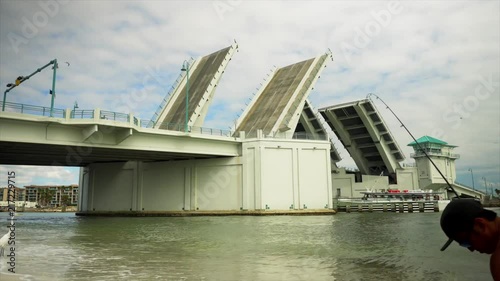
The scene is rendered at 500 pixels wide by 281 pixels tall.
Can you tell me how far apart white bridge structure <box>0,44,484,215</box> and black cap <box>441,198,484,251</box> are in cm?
3107

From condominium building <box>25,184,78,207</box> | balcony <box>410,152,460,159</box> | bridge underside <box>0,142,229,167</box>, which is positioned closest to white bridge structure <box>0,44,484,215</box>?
bridge underside <box>0,142,229,167</box>

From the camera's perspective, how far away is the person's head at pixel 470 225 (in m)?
1.91

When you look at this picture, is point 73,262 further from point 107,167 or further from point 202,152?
point 107,167

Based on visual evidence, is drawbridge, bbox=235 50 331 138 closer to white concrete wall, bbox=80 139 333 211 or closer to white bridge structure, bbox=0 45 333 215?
white bridge structure, bbox=0 45 333 215

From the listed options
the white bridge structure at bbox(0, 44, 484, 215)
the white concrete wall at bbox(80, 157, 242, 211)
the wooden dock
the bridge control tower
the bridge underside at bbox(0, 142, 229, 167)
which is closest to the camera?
the bridge underside at bbox(0, 142, 229, 167)

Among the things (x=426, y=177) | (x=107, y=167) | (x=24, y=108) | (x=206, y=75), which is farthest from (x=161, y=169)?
(x=426, y=177)

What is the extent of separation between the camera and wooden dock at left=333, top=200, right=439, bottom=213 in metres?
54.4

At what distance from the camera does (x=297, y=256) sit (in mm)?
11320

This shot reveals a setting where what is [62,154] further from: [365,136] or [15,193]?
[365,136]

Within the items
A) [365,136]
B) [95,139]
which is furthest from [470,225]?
[365,136]

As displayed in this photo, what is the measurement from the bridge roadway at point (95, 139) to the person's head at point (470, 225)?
1182 inches

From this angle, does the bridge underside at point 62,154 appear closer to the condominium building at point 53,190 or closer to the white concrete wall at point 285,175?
the white concrete wall at point 285,175

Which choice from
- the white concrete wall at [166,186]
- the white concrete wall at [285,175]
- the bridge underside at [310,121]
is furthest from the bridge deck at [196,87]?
the bridge underside at [310,121]

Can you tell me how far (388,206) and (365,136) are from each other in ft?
37.5
